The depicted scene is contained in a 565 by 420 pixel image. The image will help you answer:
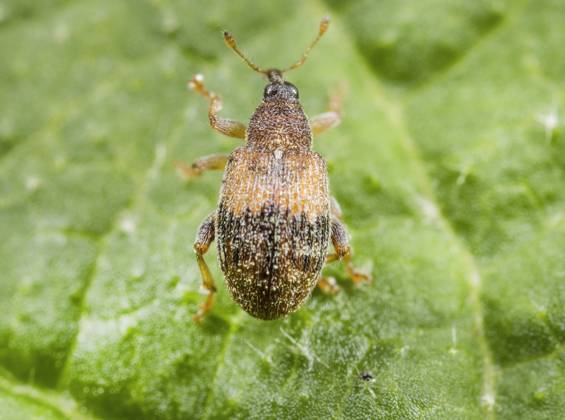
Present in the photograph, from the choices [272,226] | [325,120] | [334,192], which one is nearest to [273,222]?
[272,226]

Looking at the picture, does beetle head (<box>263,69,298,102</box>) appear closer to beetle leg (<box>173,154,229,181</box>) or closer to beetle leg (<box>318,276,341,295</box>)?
beetle leg (<box>173,154,229,181</box>)

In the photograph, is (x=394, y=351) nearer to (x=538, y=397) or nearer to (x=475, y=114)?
(x=538, y=397)

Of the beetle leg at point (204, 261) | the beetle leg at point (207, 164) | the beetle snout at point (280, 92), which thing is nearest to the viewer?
the beetle leg at point (204, 261)

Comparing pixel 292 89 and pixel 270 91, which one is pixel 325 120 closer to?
pixel 292 89

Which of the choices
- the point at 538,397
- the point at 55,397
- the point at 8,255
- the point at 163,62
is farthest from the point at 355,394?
the point at 163,62

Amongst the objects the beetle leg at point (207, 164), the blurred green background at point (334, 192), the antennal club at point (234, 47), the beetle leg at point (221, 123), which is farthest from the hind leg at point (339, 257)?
the antennal club at point (234, 47)

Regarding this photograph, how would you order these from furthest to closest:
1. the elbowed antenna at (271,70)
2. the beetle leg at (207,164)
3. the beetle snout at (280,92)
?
the elbowed antenna at (271,70) < the beetle snout at (280,92) < the beetle leg at (207,164)

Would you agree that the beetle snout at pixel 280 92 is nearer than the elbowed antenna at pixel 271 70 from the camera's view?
Yes

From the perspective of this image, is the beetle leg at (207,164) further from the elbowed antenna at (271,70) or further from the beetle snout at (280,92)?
the elbowed antenna at (271,70)

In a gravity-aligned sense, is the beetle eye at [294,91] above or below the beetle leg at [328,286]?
above
